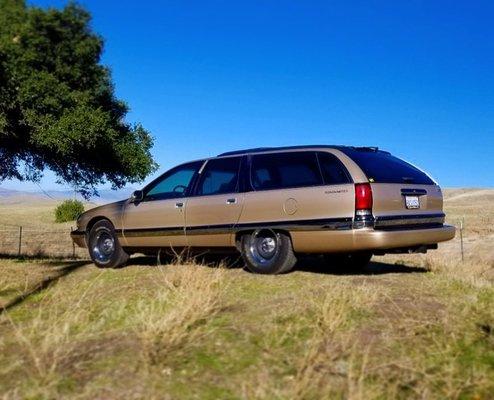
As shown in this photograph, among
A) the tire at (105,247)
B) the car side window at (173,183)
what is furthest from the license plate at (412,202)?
the tire at (105,247)

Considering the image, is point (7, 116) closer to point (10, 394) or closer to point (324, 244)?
point (324, 244)

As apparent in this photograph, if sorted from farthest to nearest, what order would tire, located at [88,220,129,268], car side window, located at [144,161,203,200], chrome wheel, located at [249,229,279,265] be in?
tire, located at [88,220,129,268] → car side window, located at [144,161,203,200] → chrome wheel, located at [249,229,279,265]

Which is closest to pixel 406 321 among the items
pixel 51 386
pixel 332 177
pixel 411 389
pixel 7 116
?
pixel 411 389

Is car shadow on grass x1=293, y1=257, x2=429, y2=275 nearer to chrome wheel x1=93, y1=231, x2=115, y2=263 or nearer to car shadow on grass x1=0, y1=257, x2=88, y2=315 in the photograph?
chrome wheel x1=93, y1=231, x2=115, y2=263

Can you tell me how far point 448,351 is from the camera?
4.23 m

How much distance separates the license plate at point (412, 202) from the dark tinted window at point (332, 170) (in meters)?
0.94

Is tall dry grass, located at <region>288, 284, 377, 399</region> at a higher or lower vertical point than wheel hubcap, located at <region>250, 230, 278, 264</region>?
lower

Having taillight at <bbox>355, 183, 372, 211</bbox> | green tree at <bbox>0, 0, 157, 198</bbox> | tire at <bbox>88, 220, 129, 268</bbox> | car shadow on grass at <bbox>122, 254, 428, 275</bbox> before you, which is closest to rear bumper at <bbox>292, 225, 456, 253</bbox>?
taillight at <bbox>355, 183, 372, 211</bbox>

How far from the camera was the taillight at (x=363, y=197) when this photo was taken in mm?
6641

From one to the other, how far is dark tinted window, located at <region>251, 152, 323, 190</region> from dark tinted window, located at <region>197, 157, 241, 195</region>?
0.32 metres

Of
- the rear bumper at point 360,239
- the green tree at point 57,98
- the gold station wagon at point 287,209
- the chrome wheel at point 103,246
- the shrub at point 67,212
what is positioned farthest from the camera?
the shrub at point 67,212

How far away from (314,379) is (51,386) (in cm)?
165

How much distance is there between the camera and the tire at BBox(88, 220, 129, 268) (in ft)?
29.7

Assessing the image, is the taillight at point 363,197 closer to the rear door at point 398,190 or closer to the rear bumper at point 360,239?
the rear door at point 398,190
